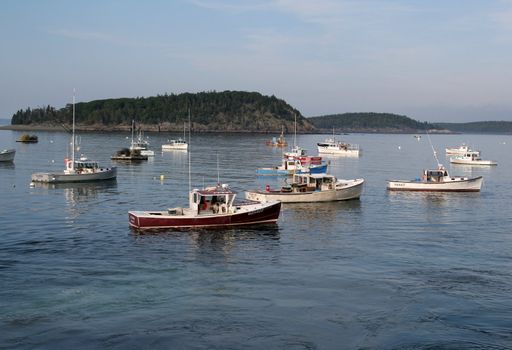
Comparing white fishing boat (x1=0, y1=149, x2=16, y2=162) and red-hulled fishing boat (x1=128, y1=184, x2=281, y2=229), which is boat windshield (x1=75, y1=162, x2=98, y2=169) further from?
red-hulled fishing boat (x1=128, y1=184, x2=281, y2=229)

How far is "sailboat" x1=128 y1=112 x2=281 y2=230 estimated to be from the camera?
153ft

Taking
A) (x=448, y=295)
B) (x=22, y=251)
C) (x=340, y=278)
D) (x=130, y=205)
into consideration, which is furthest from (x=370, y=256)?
(x=130, y=205)

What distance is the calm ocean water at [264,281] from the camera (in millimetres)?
25688

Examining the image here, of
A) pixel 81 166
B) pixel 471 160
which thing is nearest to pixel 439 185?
pixel 81 166

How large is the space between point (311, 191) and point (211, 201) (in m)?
17.4

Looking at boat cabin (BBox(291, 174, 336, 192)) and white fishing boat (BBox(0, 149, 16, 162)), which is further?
white fishing boat (BBox(0, 149, 16, 162))

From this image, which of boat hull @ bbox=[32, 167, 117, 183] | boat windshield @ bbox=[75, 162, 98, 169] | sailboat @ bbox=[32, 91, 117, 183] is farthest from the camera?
boat windshield @ bbox=[75, 162, 98, 169]

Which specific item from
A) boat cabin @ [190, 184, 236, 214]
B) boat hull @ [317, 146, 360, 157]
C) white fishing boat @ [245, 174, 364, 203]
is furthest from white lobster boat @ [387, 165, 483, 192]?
boat hull @ [317, 146, 360, 157]

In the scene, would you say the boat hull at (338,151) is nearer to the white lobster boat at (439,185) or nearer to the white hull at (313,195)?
the white lobster boat at (439,185)

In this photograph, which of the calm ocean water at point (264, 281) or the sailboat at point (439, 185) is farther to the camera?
the sailboat at point (439, 185)

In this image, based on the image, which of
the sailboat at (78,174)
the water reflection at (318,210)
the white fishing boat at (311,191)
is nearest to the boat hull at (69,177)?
the sailboat at (78,174)

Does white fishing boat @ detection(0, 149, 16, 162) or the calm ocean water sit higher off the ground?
white fishing boat @ detection(0, 149, 16, 162)

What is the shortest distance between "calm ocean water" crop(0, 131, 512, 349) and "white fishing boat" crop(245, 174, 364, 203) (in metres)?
3.02

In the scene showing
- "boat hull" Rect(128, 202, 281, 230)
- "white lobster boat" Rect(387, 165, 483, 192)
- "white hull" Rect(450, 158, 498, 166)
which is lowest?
"boat hull" Rect(128, 202, 281, 230)
